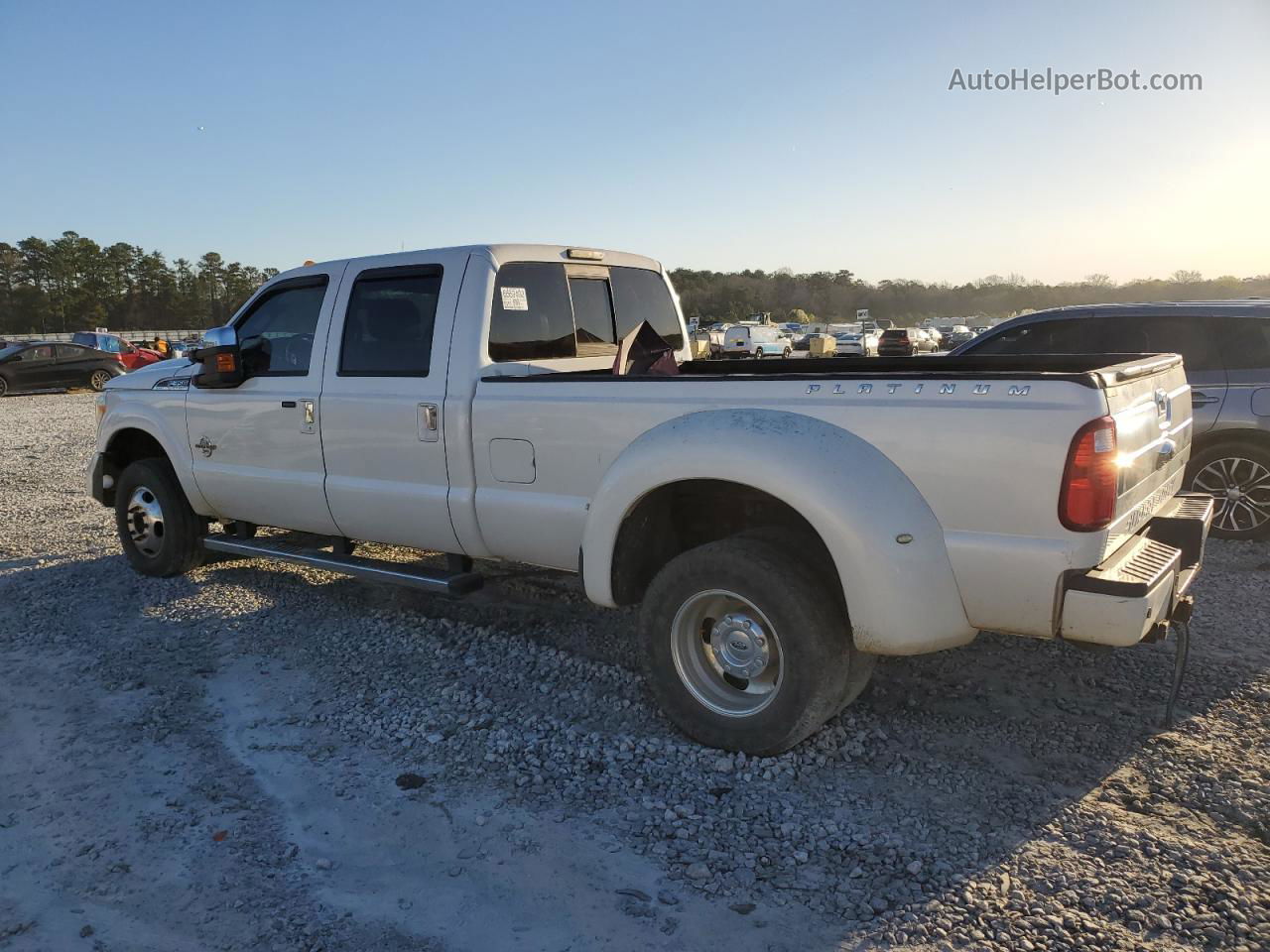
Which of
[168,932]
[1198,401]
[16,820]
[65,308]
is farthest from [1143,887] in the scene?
[65,308]

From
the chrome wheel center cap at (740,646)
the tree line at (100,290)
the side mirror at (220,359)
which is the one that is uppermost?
the tree line at (100,290)

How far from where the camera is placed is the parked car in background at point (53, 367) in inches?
951

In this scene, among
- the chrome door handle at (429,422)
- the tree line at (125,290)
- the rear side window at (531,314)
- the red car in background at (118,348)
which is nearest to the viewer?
the chrome door handle at (429,422)

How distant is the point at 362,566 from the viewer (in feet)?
16.8

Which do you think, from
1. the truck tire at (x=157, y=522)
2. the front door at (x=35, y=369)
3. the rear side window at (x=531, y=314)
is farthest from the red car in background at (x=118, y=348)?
the rear side window at (x=531, y=314)

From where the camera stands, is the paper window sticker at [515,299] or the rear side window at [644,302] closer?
the paper window sticker at [515,299]

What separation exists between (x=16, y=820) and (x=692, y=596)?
2.65 meters

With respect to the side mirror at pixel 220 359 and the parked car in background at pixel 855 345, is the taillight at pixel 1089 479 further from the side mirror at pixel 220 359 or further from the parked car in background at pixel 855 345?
the parked car in background at pixel 855 345

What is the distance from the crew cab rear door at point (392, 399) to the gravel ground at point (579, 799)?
73 centimetres

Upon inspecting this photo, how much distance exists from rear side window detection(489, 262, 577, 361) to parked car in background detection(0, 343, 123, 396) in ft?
75.3

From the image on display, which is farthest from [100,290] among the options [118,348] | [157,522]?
[157,522]

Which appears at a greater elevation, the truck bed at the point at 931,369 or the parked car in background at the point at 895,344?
the parked car in background at the point at 895,344

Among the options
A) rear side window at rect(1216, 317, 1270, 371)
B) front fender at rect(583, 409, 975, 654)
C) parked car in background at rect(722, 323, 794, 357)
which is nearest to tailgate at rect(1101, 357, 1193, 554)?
front fender at rect(583, 409, 975, 654)

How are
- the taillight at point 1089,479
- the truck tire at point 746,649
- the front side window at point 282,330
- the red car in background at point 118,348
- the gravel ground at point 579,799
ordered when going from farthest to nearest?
the red car in background at point 118,348 → the front side window at point 282,330 → the truck tire at point 746,649 → the taillight at point 1089,479 → the gravel ground at point 579,799
